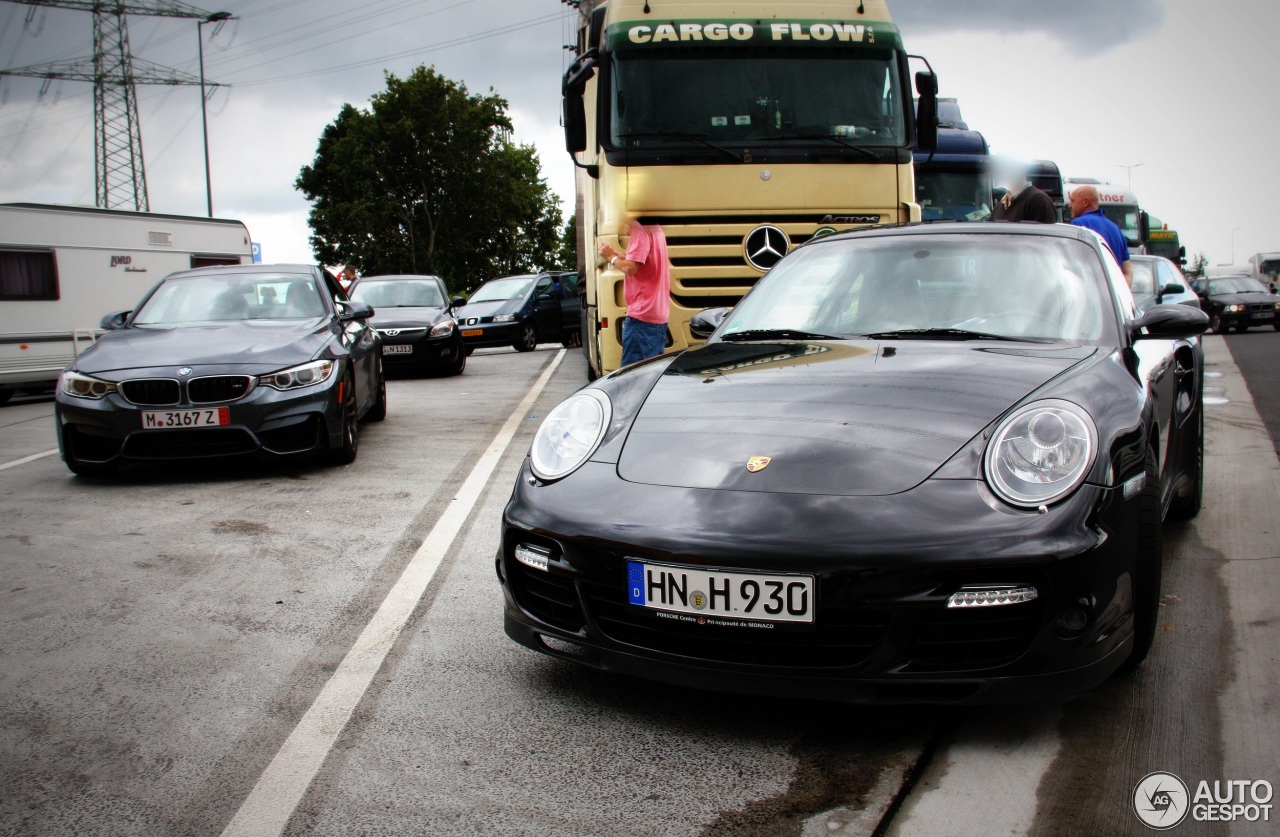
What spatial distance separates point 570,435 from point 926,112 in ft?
20.6

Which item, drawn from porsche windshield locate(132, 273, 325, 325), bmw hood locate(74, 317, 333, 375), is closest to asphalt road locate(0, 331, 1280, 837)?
bmw hood locate(74, 317, 333, 375)

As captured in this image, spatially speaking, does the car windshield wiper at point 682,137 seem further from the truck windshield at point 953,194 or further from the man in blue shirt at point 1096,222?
the truck windshield at point 953,194

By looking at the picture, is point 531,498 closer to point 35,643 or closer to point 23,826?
point 23,826

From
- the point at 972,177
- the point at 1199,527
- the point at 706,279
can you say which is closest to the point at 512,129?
the point at 972,177

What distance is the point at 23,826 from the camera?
2.52 meters

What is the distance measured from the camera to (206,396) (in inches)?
273

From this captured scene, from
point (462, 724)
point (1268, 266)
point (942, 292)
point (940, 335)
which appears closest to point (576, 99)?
point (942, 292)

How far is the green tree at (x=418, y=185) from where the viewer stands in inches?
2044

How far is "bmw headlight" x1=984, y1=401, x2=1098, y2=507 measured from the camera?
9.34 feet

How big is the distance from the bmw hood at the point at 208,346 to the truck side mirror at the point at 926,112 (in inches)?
181

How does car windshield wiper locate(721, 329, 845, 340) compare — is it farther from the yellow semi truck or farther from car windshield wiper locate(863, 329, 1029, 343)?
the yellow semi truck

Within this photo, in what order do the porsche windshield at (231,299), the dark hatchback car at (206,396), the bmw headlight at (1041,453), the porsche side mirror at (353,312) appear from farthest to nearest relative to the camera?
the porsche side mirror at (353,312)
the porsche windshield at (231,299)
the dark hatchback car at (206,396)
the bmw headlight at (1041,453)

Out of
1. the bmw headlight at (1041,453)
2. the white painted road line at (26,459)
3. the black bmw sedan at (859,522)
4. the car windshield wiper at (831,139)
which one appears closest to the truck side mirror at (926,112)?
the car windshield wiper at (831,139)

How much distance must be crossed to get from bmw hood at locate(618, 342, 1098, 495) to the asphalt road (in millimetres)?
656
